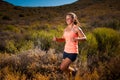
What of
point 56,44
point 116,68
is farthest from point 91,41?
point 116,68

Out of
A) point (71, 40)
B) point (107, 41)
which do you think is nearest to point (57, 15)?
point (107, 41)

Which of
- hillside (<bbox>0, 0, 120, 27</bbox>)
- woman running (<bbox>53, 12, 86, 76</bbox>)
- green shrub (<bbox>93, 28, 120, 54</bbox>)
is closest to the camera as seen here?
woman running (<bbox>53, 12, 86, 76</bbox>)

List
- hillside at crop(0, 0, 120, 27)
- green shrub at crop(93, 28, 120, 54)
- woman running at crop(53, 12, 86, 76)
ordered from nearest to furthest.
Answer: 1. woman running at crop(53, 12, 86, 76)
2. green shrub at crop(93, 28, 120, 54)
3. hillside at crop(0, 0, 120, 27)

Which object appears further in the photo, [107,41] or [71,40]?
[107,41]

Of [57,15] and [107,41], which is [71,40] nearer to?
[107,41]

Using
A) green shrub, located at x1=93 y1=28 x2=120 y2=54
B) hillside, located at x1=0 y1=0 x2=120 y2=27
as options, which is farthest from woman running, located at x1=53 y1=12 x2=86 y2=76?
hillside, located at x1=0 y1=0 x2=120 y2=27

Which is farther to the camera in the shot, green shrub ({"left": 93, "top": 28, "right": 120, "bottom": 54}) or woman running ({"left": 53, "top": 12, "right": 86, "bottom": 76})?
green shrub ({"left": 93, "top": 28, "right": 120, "bottom": 54})

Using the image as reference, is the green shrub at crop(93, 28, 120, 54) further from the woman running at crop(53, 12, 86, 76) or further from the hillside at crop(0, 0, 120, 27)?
the hillside at crop(0, 0, 120, 27)

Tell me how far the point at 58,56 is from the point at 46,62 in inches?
16.5

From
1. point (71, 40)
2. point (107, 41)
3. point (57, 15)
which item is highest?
point (71, 40)

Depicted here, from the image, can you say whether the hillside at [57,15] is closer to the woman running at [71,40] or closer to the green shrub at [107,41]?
the green shrub at [107,41]

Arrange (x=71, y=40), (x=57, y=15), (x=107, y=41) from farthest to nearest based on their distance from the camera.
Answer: (x=57, y=15) → (x=107, y=41) → (x=71, y=40)

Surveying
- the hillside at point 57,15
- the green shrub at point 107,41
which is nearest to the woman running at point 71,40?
the green shrub at point 107,41

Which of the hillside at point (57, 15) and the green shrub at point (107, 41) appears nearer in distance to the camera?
the green shrub at point (107, 41)
